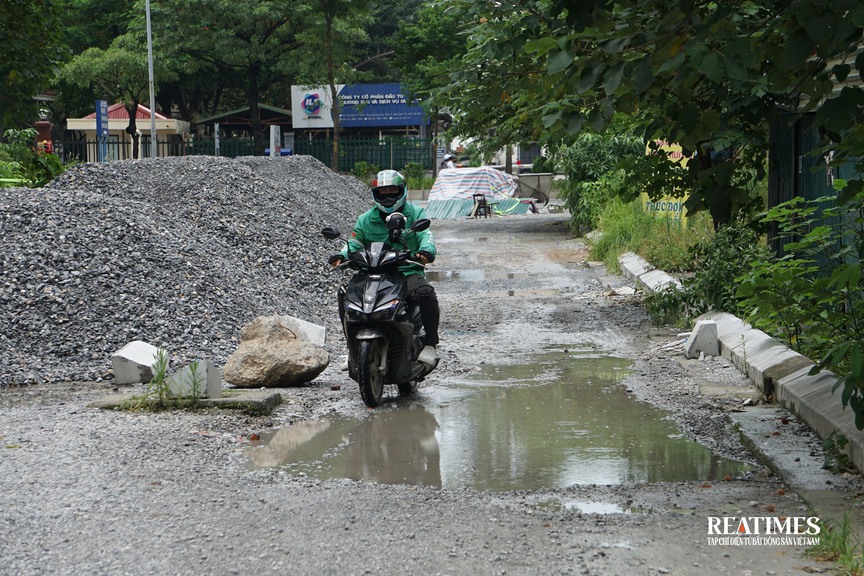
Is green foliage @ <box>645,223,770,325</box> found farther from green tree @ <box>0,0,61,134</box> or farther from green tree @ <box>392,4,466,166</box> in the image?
green tree @ <box>392,4,466,166</box>

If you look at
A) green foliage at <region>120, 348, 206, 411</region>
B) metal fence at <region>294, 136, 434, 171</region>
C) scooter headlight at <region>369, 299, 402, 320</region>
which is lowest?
green foliage at <region>120, 348, 206, 411</region>

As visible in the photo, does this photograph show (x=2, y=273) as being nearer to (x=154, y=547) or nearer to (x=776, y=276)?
(x=154, y=547)

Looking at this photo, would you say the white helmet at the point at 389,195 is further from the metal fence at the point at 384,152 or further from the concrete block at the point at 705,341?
the metal fence at the point at 384,152

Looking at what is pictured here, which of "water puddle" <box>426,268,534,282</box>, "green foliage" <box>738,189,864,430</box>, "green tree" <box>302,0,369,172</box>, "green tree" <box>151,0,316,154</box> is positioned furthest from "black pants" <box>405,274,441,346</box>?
"green tree" <box>151,0,316,154</box>

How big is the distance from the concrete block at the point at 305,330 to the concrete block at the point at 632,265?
6678 millimetres

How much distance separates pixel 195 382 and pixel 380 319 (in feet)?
4.72

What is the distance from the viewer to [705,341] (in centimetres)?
957

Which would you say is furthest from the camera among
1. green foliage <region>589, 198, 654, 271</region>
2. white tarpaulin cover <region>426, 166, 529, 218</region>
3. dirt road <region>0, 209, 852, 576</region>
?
white tarpaulin cover <region>426, 166, 529, 218</region>

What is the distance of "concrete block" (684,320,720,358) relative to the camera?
9555mm

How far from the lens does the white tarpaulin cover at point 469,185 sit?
115ft

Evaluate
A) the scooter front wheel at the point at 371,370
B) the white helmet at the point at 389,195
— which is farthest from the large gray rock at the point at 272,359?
the white helmet at the point at 389,195

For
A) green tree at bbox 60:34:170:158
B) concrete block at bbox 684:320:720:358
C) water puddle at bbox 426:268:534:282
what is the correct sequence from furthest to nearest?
green tree at bbox 60:34:170:158, water puddle at bbox 426:268:534:282, concrete block at bbox 684:320:720:358

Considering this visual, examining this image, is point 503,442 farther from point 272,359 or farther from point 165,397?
point 165,397

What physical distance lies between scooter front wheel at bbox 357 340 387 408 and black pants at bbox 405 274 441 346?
21.1 inches
